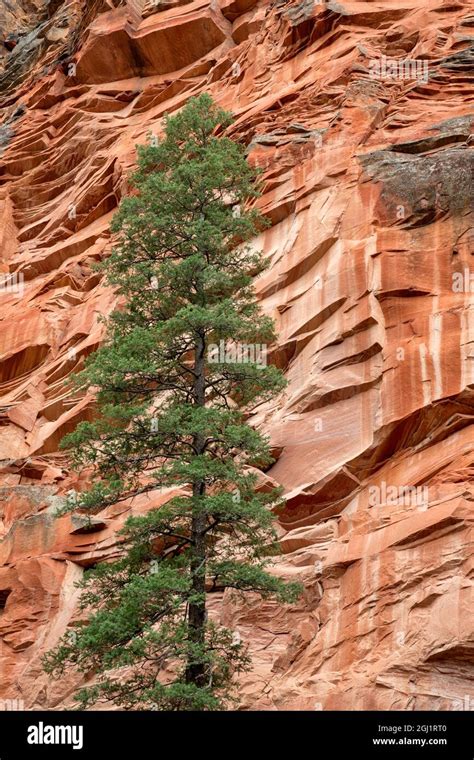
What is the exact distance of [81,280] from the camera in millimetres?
33219

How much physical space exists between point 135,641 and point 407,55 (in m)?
19.6

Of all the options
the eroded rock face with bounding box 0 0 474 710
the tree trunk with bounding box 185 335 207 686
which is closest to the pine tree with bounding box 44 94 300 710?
the tree trunk with bounding box 185 335 207 686

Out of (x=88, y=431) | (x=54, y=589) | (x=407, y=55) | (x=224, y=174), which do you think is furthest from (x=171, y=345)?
(x=407, y=55)

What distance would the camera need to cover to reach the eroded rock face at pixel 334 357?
1697cm

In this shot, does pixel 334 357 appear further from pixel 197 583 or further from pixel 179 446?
pixel 197 583

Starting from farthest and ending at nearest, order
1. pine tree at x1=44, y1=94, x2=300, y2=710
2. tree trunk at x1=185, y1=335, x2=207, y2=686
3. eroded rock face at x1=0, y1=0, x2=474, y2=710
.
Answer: eroded rock face at x1=0, y1=0, x2=474, y2=710 → pine tree at x1=44, y1=94, x2=300, y2=710 → tree trunk at x1=185, y1=335, x2=207, y2=686

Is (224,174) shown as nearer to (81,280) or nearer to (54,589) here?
(54,589)

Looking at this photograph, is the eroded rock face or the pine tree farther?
the eroded rock face

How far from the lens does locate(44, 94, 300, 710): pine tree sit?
1573 cm

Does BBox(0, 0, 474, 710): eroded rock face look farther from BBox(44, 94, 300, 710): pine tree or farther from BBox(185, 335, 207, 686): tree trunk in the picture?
BBox(185, 335, 207, 686): tree trunk

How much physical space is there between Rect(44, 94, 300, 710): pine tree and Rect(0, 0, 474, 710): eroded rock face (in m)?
1.35

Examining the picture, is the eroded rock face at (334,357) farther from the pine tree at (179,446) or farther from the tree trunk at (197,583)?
the tree trunk at (197,583)

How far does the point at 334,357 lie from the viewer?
70.2ft

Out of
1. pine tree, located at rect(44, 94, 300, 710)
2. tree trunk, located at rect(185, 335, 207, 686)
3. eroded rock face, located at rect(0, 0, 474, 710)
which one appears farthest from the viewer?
eroded rock face, located at rect(0, 0, 474, 710)
